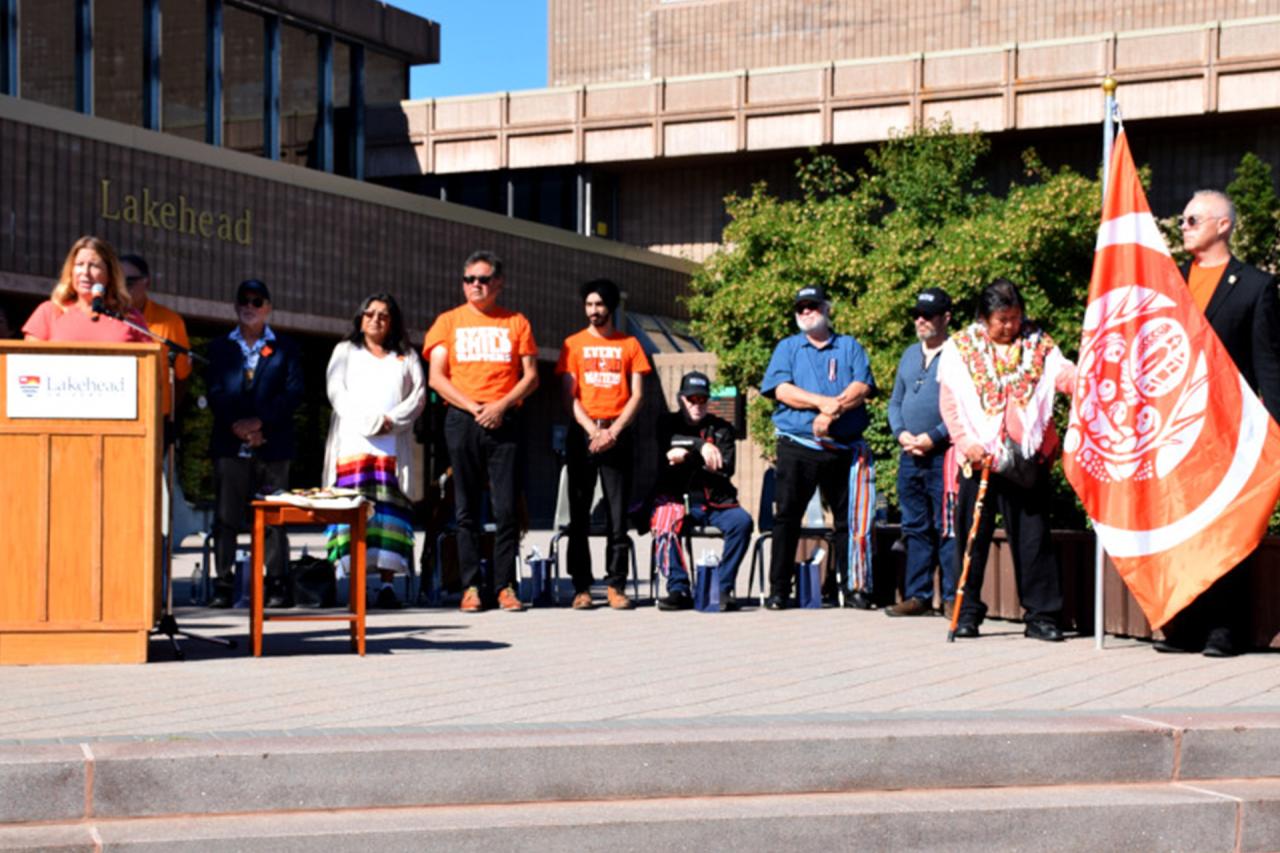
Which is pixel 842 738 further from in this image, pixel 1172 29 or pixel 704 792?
pixel 1172 29

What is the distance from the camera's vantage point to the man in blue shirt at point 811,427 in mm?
11664

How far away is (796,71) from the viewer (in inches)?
1850

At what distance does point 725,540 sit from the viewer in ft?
38.0

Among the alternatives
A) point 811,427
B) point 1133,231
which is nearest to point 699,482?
point 811,427

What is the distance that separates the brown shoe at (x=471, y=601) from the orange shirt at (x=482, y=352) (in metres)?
1.12

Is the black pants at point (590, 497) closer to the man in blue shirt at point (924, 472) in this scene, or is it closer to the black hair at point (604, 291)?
the black hair at point (604, 291)

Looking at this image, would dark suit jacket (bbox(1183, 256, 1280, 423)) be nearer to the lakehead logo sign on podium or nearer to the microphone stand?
the microphone stand

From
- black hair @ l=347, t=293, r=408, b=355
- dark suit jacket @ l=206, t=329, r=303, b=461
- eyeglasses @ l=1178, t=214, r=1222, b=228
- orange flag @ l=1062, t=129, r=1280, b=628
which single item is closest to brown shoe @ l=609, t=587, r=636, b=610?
black hair @ l=347, t=293, r=408, b=355

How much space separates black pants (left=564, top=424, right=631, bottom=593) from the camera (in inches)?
461

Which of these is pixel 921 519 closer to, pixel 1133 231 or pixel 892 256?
pixel 1133 231

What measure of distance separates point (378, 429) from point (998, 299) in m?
3.65

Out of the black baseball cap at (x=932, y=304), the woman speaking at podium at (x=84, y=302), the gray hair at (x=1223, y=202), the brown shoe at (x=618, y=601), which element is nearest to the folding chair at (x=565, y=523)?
the brown shoe at (x=618, y=601)

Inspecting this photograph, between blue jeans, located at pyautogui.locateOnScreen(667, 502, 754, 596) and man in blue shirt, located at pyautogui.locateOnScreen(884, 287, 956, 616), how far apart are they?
3.08 feet

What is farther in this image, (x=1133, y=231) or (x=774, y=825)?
(x=1133, y=231)
